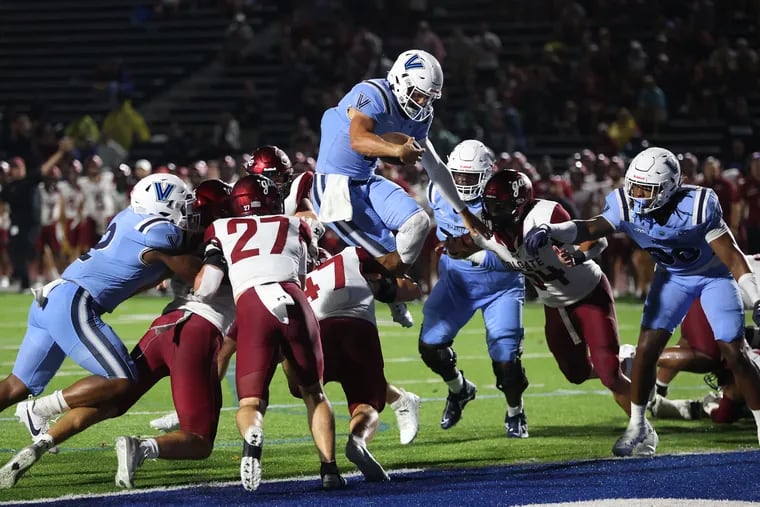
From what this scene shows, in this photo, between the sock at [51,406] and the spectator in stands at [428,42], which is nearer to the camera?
the sock at [51,406]

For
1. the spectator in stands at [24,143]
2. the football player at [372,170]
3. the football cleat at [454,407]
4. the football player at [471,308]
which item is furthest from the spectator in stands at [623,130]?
the football player at [372,170]

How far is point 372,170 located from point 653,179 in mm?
1455

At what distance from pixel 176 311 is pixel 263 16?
61.3 feet

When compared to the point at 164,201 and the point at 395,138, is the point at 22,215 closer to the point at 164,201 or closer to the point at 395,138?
the point at 395,138

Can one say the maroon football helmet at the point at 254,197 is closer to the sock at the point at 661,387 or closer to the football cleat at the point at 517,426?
the football cleat at the point at 517,426

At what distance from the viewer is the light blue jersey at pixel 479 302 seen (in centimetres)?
714

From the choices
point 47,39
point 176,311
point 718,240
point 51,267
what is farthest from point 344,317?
point 47,39

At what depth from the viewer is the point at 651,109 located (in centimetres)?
1855

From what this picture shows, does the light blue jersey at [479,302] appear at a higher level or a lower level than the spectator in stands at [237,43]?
higher

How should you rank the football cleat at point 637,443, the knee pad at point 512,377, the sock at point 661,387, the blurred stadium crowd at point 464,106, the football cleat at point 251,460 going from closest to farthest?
1. the football cleat at point 251,460
2. the football cleat at point 637,443
3. the knee pad at point 512,377
4. the sock at point 661,387
5. the blurred stadium crowd at point 464,106

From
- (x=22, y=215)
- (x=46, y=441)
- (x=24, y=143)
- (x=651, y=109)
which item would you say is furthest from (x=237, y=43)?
(x=46, y=441)

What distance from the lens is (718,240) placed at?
20.7ft

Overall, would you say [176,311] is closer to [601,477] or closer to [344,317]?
[344,317]

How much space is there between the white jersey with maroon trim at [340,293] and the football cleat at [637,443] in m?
1.42
